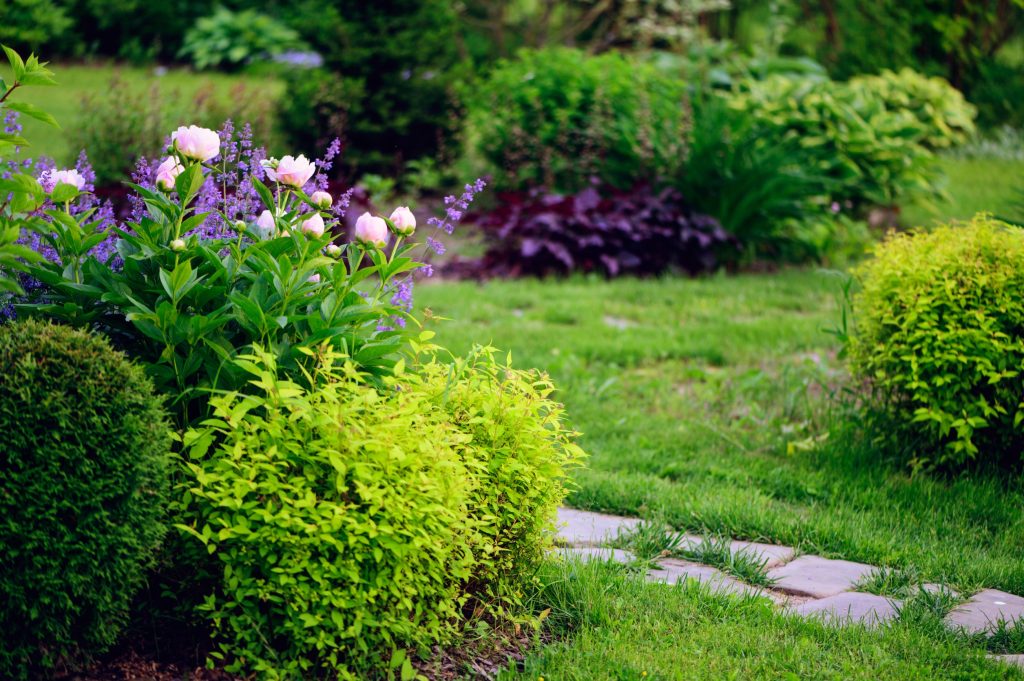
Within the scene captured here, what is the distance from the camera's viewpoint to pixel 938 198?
8961 mm

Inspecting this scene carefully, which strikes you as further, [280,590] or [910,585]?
[910,585]

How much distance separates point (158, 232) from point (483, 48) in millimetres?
12977

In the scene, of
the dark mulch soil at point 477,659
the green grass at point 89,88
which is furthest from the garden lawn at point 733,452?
the green grass at point 89,88

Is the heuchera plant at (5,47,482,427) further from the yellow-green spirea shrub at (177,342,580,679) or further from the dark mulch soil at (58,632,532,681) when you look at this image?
the dark mulch soil at (58,632,532,681)

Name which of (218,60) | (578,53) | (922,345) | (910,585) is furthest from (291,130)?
(910,585)

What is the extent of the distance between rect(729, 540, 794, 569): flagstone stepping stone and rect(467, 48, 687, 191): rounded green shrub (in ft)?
16.0

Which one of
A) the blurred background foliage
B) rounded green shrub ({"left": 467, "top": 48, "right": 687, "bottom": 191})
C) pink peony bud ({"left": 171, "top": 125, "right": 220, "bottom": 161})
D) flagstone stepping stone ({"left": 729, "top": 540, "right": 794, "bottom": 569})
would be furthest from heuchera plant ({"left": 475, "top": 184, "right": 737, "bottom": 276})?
pink peony bud ({"left": 171, "top": 125, "right": 220, "bottom": 161})

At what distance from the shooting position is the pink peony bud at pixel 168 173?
8.51 feet

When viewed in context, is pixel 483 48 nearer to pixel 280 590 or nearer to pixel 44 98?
pixel 44 98

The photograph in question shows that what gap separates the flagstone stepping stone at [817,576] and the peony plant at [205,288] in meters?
1.44

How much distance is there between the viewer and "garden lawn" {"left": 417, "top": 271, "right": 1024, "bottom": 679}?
2674mm

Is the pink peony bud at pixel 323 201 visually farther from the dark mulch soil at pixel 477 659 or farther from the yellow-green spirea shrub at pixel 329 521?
the dark mulch soil at pixel 477 659

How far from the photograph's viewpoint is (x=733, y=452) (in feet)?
14.1

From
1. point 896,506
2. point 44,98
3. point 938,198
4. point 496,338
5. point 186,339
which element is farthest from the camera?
point 44,98
